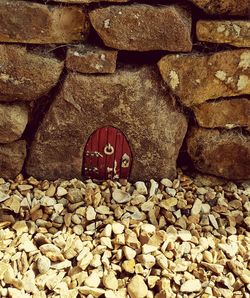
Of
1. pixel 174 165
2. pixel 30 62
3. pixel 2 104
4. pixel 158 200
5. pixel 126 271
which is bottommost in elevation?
pixel 126 271

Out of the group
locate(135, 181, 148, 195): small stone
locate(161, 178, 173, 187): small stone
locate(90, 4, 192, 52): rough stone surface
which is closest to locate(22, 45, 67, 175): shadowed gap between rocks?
locate(90, 4, 192, 52): rough stone surface

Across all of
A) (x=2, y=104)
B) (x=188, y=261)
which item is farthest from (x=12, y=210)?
(x=188, y=261)

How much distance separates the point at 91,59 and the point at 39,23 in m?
0.25

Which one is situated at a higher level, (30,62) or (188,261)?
(30,62)

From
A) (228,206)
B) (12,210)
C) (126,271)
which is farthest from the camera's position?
(228,206)

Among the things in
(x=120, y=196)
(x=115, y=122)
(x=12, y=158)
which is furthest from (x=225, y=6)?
(x=12, y=158)

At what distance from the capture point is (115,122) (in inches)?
78.7

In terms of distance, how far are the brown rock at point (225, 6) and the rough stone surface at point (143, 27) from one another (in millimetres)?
84

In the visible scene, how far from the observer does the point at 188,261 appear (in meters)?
1.80

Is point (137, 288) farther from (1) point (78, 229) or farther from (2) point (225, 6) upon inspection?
(2) point (225, 6)

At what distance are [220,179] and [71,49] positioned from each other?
1.00 m

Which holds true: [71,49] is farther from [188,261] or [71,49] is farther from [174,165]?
[188,261]

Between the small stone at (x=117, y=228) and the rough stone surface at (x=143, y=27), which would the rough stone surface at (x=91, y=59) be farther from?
the small stone at (x=117, y=228)

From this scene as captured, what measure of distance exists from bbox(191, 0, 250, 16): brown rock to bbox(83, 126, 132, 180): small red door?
0.67 metres
